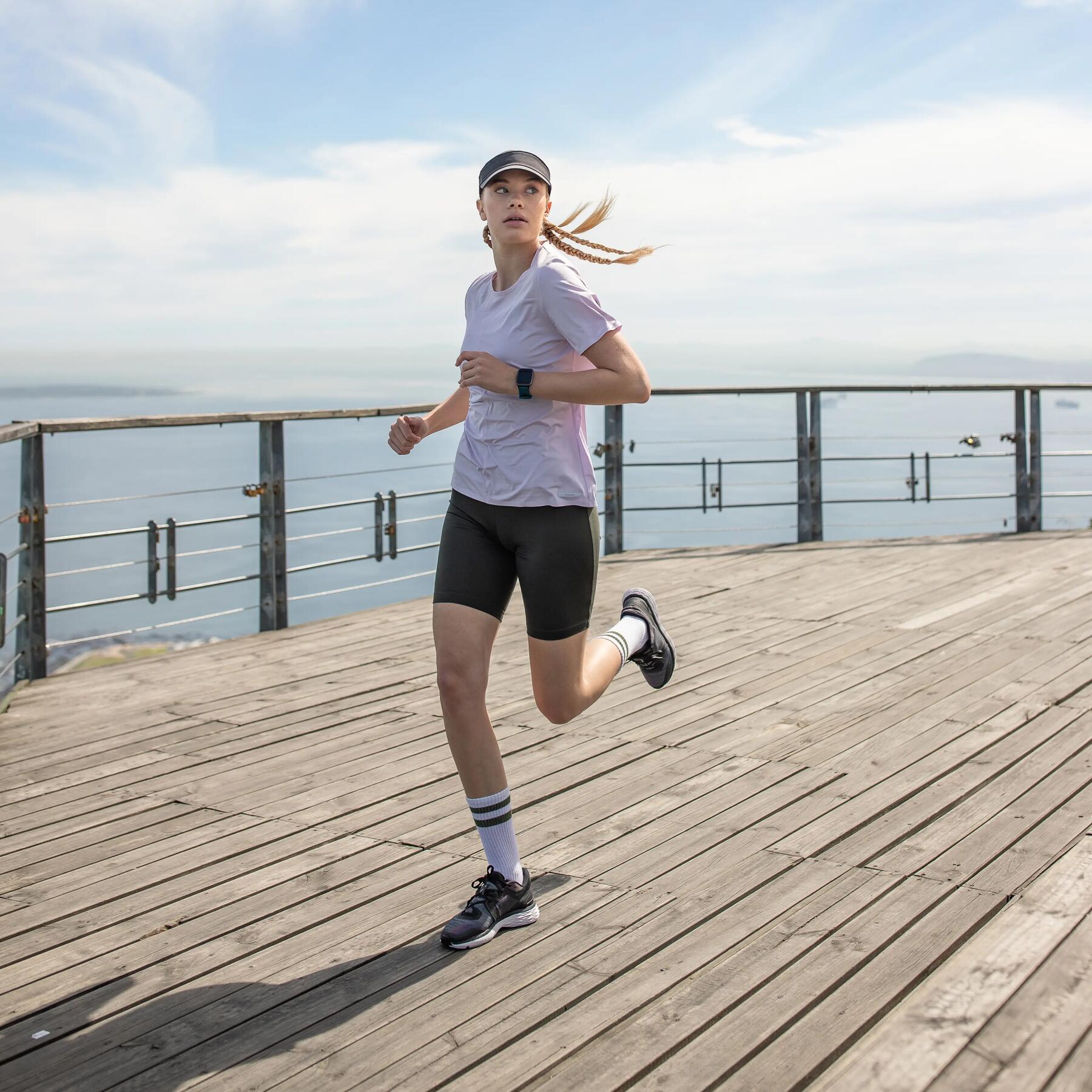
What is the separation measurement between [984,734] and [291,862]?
2171mm

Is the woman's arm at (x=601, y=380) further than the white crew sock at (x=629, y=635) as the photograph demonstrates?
→ No

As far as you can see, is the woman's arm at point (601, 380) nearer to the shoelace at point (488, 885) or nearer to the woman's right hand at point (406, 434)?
the woman's right hand at point (406, 434)

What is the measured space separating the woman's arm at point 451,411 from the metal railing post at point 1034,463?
6.87m

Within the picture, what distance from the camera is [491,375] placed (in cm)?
257

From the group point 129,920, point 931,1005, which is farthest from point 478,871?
point 931,1005

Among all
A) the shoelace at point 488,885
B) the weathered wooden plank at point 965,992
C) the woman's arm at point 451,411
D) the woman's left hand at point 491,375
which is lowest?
the weathered wooden plank at point 965,992

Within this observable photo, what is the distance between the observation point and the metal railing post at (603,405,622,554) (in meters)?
7.99

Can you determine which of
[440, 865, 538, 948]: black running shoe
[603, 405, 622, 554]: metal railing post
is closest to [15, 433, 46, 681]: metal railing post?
[440, 865, 538, 948]: black running shoe

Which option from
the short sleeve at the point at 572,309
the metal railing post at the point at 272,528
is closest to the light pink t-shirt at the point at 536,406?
the short sleeve at the point at 572,309

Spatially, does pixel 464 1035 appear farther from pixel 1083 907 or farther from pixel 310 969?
pixel 1083 907

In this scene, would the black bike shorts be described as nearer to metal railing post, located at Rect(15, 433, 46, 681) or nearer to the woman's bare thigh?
the woman's bare thigh

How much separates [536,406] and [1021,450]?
24.0ft

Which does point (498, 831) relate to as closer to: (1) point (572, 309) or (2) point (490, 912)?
(2) point (490, 912)

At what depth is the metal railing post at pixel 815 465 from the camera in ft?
28.2
